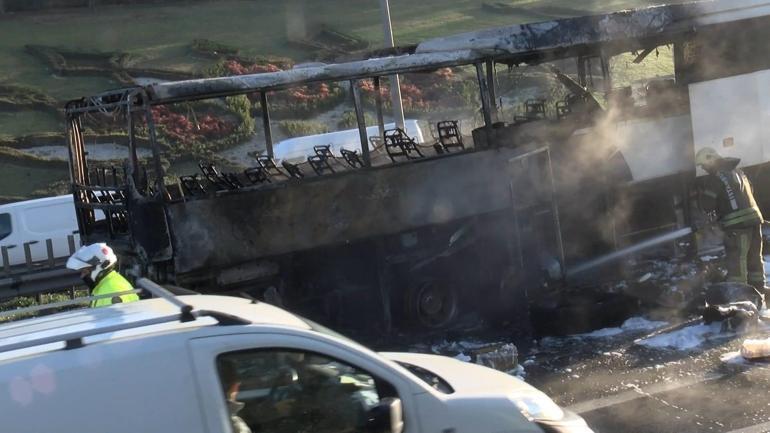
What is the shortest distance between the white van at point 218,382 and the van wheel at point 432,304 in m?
4.93

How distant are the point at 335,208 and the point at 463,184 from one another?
1.49 metres

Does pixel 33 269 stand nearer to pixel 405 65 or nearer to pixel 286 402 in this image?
pixel 405 65

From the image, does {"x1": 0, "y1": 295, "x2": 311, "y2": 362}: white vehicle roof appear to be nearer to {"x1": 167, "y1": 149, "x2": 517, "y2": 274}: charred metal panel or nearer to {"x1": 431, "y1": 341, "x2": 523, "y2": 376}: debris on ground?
{"x1": 431, "y1": 341, "x2": 523, "y2": 376}: debris on ground

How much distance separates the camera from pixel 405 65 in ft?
28.3

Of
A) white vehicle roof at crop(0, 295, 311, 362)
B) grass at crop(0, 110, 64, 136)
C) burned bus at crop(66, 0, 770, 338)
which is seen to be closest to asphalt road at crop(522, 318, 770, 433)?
burned bus at crop(66, 0, 770, 338)

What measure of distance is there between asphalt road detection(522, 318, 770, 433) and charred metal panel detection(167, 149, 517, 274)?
1861mm

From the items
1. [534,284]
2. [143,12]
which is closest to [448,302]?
[534,284]

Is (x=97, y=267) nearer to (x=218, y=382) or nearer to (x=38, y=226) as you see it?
(x=218, y=382)

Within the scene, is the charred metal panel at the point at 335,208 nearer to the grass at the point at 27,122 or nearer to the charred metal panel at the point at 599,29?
the charred metal panel at the point at 599,29

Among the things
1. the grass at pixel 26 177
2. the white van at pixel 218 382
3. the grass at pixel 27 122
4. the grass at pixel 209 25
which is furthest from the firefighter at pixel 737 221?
the grass at pixel 209 25

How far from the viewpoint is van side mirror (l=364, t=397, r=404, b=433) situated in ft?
10.9

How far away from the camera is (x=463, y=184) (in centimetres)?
895

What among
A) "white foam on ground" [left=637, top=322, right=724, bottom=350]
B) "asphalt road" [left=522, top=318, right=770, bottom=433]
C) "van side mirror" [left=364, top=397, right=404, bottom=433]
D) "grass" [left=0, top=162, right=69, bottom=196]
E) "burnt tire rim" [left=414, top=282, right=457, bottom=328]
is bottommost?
"asphalt road" [left=522, top=318, right=770, bottom=433]

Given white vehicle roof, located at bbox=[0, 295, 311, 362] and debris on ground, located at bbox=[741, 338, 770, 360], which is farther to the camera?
debris on ground, located at bbox=[741, 338, 770, 360]
